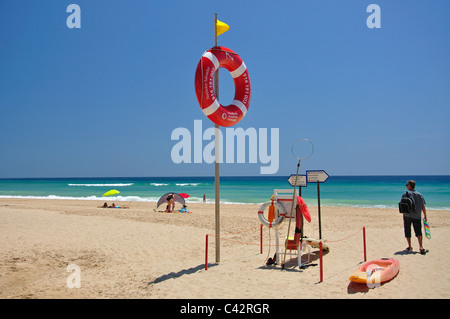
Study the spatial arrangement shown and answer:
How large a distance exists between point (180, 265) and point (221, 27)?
4.85 meters

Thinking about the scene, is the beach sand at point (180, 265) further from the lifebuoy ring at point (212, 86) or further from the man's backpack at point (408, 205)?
the lifebuoy ring at point (212, 86)

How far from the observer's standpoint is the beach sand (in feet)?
16.1

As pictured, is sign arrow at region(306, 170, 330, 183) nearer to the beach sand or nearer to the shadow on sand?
the beach sand

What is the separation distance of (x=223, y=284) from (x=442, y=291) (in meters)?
3.14

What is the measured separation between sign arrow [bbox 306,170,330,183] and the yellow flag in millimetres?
4468

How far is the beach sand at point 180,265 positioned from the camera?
4.92m

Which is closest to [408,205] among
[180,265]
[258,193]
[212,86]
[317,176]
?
[317,176]

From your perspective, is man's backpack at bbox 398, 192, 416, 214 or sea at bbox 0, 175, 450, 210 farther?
sea at bbox 0, 175, 450, 210

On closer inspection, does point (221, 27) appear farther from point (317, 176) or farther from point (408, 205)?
point (408, 205)

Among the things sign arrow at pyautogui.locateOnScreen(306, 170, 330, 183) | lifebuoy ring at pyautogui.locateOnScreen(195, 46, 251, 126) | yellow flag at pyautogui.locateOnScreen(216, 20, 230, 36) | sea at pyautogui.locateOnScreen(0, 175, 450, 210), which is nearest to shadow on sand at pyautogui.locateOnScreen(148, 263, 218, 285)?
lifebuoy ring at pyautogui.locateOnScreen(195, 46, 251, 126)
